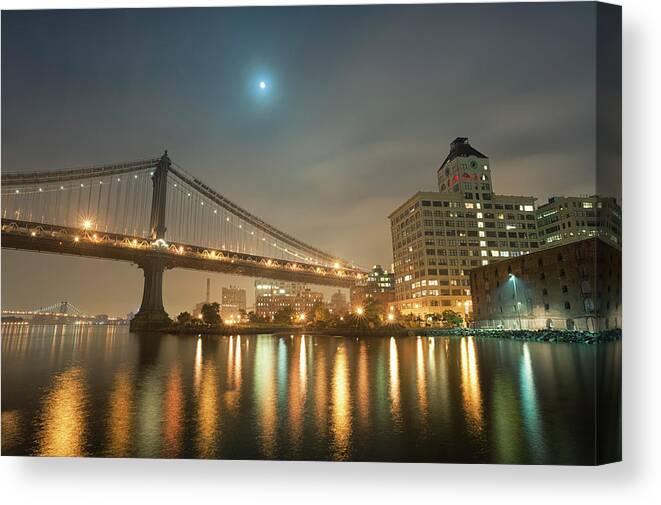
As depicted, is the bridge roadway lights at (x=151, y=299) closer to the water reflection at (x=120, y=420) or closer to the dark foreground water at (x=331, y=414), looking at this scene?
the dark foreground water at (x=331, y=414)

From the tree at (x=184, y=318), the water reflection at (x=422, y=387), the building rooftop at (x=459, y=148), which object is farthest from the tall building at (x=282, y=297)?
the water reflection at (x=422, y=387)

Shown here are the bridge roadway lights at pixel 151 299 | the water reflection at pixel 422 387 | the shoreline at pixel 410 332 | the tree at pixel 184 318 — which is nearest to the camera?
the water reflection at pixel 422 387

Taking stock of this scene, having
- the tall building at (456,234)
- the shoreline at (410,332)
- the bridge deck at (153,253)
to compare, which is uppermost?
the tall building at (456,234)

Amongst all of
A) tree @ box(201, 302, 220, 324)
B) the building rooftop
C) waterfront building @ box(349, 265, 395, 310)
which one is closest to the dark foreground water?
the building rooftop

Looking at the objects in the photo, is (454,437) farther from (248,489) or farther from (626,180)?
(626,180)

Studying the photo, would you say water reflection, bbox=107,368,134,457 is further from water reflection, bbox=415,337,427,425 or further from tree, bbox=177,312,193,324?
tree, bbox=177,312,193,324

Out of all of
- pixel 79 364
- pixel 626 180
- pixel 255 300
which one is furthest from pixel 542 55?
pixel 255 300

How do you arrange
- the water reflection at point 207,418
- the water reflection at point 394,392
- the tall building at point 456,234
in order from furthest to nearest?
the tall building at point 456,234 < the water reflection at point 394,392 < the water reflection at point 207,418
